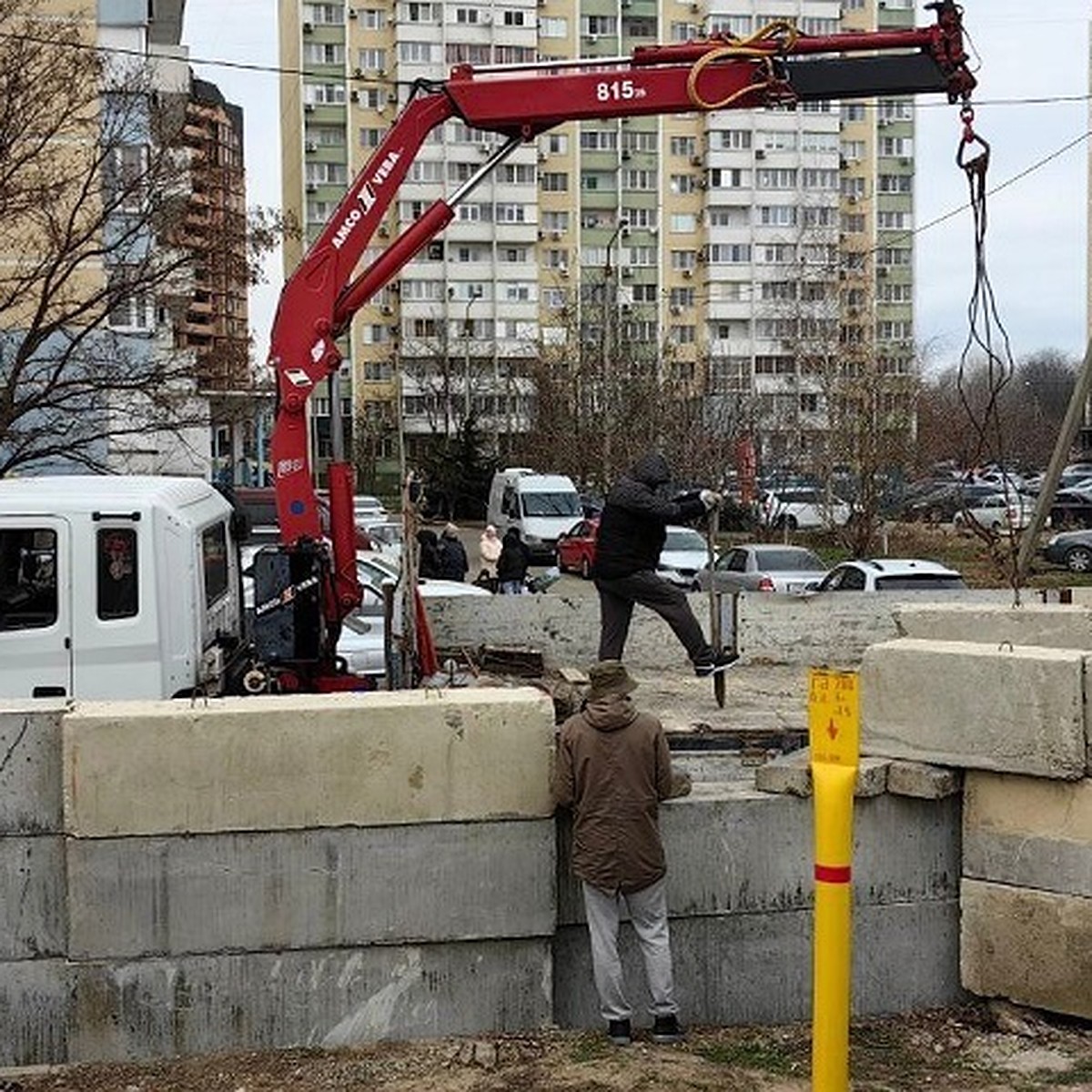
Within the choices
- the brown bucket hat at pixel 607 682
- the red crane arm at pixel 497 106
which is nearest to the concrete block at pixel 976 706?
the brown bucket hat at pixel 607 682

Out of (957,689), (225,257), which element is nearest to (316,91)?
(225,257)

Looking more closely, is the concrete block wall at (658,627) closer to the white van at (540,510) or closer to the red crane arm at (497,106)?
the red crane arm at (497,106)

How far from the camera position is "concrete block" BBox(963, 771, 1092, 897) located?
634 cm

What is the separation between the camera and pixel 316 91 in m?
84.9

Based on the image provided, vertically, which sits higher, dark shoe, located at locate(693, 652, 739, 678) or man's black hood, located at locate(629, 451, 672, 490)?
man's black hood, located at locate(629, 451, 672, 490)

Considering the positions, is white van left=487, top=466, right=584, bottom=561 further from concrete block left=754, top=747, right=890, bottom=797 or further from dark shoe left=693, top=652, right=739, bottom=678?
concrete block left=754, top=747, right=890, bottom=797

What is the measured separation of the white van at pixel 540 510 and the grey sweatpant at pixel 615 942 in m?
31.5

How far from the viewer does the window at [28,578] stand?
33.1ft

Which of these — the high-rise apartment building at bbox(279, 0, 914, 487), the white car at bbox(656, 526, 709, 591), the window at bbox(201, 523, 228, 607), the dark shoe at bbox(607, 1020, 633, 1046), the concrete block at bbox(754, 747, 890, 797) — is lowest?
the dark shoe at bbox(607, 1020, 633, 1046)

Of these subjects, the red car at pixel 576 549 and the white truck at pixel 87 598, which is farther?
the red car at pixel 576 549

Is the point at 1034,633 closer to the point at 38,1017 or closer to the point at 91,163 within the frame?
the point at 38,1017

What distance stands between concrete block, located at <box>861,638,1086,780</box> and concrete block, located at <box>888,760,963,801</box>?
0.17 feet

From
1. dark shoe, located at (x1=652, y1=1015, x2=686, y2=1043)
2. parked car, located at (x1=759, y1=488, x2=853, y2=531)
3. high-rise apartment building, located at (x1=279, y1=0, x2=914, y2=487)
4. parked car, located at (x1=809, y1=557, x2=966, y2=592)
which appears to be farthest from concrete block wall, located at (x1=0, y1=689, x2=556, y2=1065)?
high-rise apartment building, located at (x1=279, y1=0, x2=914, y2=487)

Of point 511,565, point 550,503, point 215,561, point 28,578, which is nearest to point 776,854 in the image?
point 28,578
